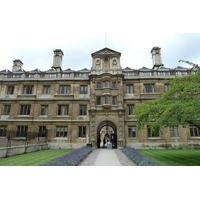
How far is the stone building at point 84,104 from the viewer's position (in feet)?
69.3

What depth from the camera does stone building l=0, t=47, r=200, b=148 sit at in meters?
21.1

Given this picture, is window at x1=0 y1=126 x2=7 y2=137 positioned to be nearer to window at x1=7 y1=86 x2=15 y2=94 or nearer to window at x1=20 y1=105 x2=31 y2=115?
window at x1=20 y1=105 x2=31 y2=115

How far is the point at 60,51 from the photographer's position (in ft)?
89.4

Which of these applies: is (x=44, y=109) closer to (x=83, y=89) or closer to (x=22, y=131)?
(x=22, y=131)

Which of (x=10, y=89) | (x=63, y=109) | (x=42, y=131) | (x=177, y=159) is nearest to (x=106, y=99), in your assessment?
(x=63, y=109)

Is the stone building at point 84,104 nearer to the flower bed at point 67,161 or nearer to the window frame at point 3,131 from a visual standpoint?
the window frame at point 3,131

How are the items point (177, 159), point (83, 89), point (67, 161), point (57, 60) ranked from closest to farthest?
point (67, 161) → point (177, 159) → point (83, 89) → point (57, 60)

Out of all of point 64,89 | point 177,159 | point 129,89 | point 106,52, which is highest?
point 106,52

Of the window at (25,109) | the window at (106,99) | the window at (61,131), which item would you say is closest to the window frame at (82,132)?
the window at (61,131)

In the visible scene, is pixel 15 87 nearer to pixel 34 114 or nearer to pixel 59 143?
pixel 34 114

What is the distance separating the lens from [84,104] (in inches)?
907

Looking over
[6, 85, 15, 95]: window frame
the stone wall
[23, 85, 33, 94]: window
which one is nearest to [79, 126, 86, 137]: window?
the stone wall

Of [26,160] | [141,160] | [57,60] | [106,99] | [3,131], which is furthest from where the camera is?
[57,60]

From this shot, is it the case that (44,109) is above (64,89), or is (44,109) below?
below
